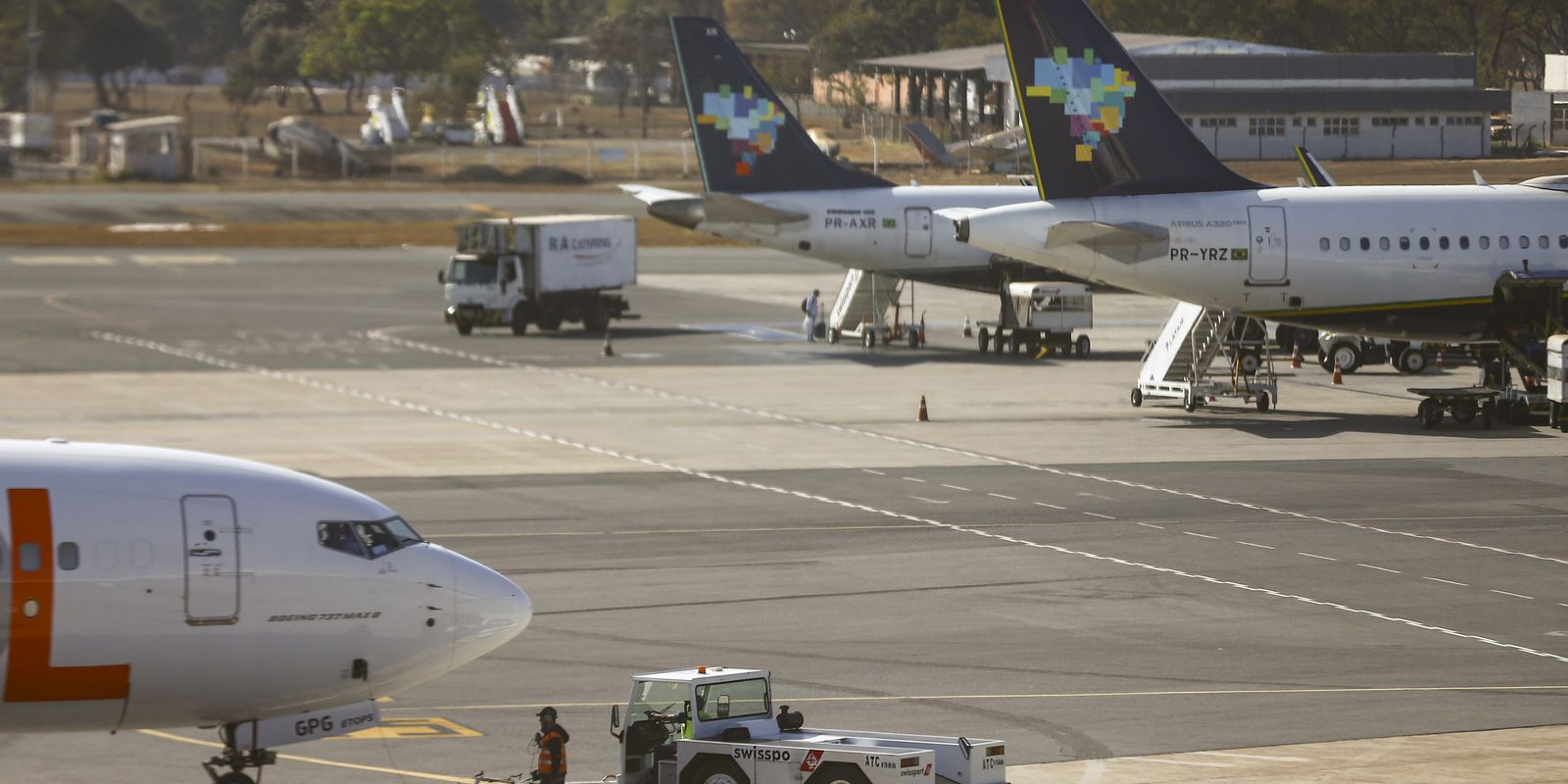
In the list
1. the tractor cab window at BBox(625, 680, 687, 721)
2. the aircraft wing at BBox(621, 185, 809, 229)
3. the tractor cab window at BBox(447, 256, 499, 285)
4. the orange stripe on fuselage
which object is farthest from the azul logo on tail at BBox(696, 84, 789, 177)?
the orange stripe on fuselage

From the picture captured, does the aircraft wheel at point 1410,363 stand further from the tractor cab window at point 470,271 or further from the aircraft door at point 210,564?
the aircraft door at point 210,564

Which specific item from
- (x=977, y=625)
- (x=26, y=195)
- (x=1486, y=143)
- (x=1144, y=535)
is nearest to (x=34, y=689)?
(x=977, y=625)

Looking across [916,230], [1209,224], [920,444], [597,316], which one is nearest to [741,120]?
[916,230]

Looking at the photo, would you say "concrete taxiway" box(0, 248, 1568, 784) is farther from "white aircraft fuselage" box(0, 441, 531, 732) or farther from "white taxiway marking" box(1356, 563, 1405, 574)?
"white aircraft fuselage" box(0, 441, 531, 732)

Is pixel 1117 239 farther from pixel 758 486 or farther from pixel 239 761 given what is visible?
pixel 239 761

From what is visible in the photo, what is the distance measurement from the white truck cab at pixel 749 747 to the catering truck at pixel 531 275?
201ft

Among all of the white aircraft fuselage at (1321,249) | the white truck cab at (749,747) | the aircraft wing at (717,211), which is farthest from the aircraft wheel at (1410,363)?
the white truck cab at (749,747)

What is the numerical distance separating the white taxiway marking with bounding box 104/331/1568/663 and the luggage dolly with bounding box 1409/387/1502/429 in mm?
21230

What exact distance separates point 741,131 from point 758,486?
108ft

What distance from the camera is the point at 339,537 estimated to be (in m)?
22.5

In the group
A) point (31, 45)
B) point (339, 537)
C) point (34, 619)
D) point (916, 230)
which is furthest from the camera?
point (31, 45)

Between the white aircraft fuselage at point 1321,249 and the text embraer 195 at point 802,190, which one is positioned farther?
the text embraer 195 at point 802,190

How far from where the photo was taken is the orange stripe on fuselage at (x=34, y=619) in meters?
20.3

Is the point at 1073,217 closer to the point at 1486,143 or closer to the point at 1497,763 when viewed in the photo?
the point at 1486,143
